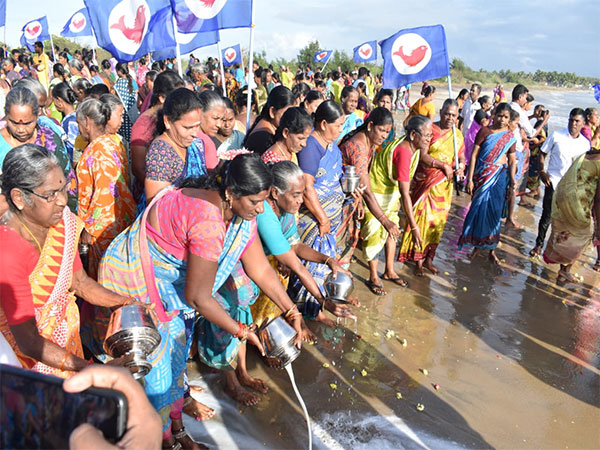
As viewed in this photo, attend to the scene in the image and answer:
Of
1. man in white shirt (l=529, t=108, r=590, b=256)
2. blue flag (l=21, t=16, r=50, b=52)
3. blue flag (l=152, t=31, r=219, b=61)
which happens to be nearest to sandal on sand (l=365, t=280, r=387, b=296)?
man in white shirt (l=529, t=108, r=590, b=256)

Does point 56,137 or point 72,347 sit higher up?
point 56,137

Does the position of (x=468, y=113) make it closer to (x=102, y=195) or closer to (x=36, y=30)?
(x=102, y=195)

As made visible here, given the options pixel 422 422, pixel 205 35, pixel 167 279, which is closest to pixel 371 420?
pixel 422 422

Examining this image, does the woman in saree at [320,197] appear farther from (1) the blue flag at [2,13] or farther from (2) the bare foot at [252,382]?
(1) the blue flag at [2,13]

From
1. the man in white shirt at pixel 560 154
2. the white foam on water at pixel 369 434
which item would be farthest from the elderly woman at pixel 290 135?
the man in white shirt at pixel 560 154

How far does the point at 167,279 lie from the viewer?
2.30 metres

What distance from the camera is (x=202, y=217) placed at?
6.80 feet

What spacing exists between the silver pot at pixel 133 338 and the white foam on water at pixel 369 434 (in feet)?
4.22

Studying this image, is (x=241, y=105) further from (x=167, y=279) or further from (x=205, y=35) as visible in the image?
(x=167, y=279)

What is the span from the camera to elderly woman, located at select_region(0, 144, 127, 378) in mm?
1820

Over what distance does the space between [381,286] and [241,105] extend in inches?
132

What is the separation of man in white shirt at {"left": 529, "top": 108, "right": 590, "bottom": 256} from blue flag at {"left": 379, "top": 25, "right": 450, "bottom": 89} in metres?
1.84

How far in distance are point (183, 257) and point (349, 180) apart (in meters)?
2.31

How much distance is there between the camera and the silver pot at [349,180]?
4211 mm
